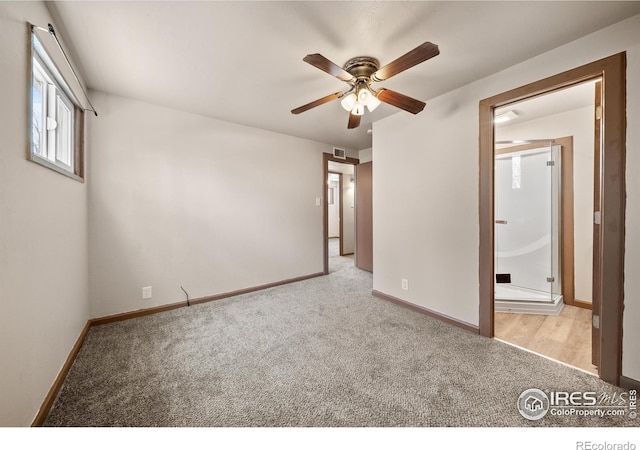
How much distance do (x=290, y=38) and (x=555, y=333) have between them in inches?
131

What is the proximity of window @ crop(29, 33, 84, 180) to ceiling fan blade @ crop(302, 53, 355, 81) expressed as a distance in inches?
58.1

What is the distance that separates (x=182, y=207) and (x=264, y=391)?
7.43ft

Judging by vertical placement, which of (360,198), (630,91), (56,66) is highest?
(56,66)

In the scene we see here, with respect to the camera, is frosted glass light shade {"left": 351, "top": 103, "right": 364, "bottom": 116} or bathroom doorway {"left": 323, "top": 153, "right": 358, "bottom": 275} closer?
frosted glass light shade {"left": 351, "top": 103, "right": 364, "bottom": 116}

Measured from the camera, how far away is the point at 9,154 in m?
1.08

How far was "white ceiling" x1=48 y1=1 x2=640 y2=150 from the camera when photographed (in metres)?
1.41

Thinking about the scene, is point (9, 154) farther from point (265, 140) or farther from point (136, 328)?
point (265, 140)

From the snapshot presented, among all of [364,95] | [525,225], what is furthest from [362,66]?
[525,225]

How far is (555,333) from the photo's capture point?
224 cm

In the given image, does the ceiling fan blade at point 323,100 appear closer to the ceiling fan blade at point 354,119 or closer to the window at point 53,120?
the ceiling fan blade at point 354,119

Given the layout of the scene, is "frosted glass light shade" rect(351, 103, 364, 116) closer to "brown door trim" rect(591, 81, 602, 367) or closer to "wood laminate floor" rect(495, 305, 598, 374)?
"brown door trim" rect(591, 81, 602, 367)
